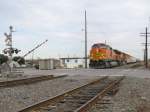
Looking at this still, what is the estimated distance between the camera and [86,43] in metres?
75.9

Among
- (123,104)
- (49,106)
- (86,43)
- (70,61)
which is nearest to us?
(49,106)

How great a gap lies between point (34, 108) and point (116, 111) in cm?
240

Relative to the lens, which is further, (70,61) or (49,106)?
(70,61)

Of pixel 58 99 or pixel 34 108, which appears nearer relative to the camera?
pixel 34 108

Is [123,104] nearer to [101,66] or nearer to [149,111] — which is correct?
[149,111]

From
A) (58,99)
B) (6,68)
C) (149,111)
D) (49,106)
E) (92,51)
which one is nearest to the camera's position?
(149,111)

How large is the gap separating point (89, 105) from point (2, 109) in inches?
107

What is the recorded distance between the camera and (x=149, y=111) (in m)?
11.8

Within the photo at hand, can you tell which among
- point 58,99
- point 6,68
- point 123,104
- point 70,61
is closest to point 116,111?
point 123,104

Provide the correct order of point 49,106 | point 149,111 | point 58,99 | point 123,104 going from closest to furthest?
point 149,111 → point 49,106 → point 123,104 → point 58,99

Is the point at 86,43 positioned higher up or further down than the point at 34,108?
higher up

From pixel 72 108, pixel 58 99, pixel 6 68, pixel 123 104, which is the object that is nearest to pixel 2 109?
pixel 72 108

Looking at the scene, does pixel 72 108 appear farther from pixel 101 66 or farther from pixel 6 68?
pixel 101 66

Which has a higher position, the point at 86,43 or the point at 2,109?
the point at 86,43
